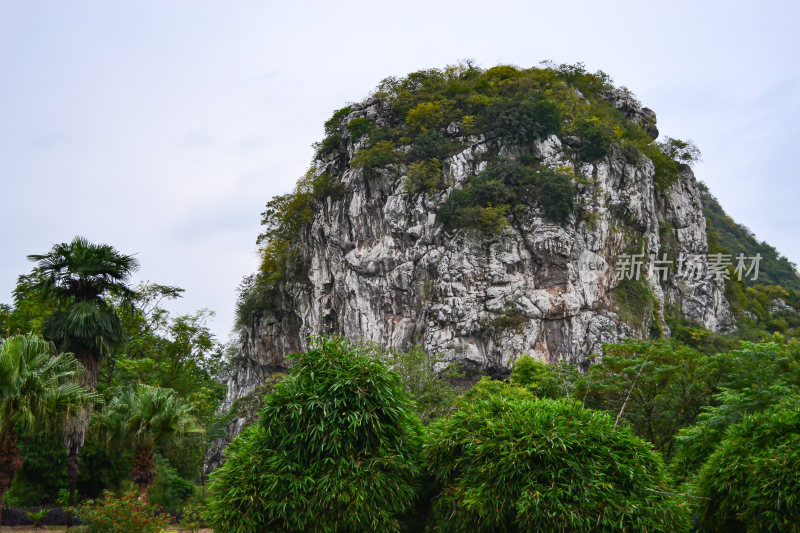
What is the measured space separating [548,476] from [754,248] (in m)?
57.1

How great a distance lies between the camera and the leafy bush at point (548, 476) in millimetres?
6078

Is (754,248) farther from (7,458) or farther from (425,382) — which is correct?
(7,458)

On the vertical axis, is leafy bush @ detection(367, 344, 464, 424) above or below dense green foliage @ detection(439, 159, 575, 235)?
below

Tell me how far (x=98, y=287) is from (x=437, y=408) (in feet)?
31.2

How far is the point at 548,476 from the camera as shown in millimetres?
6289

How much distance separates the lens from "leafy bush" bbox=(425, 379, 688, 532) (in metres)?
6.08

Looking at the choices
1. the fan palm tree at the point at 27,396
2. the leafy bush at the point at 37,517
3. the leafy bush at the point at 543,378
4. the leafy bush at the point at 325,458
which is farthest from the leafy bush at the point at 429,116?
the leafy bush at the point at 325,458

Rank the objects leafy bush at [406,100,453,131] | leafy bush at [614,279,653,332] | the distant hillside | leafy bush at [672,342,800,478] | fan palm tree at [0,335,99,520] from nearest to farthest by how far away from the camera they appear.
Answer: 1. leafy bush at [672,342,800,478]
2. fan palm tree at [0,335,99,520]
3. leafy bush at [614,279,653,332]
4. leafy bush at [406,100,453,131]
5. the distant hillside

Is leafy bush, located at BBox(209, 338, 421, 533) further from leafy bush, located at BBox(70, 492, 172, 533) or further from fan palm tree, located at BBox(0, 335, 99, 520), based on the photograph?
fan palm tree, located at BBox(0, 335, 99, 520)

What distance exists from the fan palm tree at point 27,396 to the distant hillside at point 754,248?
4952 cm

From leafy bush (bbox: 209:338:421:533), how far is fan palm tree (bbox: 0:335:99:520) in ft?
17.3

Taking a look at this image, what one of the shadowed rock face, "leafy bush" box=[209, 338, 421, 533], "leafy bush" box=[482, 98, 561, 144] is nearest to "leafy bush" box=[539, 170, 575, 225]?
the shadowed rock face

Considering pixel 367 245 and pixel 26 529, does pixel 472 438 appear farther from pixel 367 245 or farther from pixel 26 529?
pixel 367 245

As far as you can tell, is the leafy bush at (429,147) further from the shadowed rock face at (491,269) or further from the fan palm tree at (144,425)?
the fan palm tree at (144,425)
